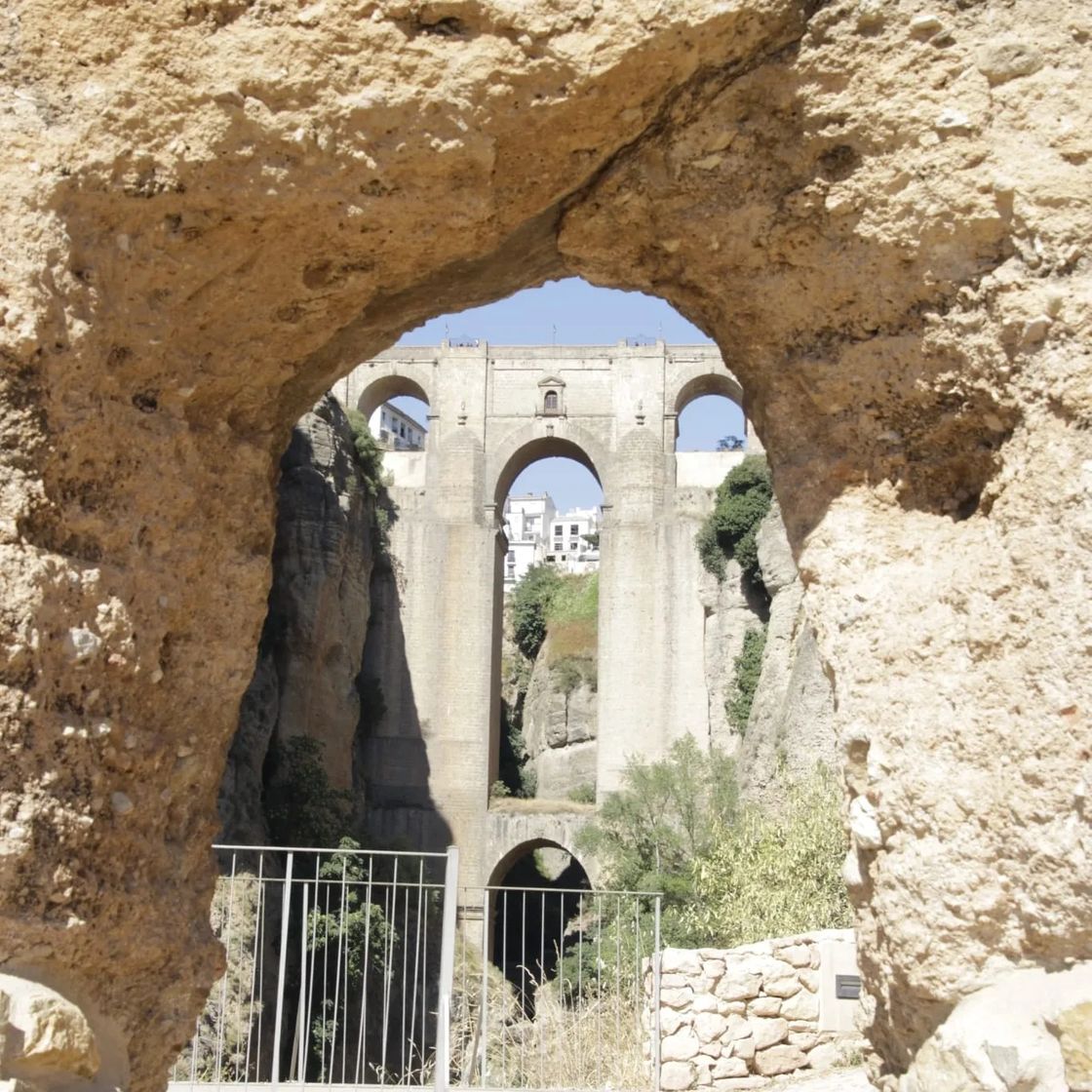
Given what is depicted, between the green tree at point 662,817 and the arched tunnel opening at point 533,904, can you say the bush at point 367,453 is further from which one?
the arched tunnel opening at point 533,904

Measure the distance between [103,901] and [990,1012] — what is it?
2.07 metres

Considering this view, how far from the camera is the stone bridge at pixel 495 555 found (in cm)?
2944

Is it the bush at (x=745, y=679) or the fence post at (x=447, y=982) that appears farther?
the bush at (x=745, y=679)

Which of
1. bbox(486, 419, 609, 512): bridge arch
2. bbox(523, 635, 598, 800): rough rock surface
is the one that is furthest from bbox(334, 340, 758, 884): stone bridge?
bbox(523, 635, 598, 800): rough rock surface

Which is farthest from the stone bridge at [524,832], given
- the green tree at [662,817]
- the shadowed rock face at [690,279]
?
the shadowed rock face at [690,279]

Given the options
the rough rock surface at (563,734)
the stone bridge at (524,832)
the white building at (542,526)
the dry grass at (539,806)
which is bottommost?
the stone bridge at (524,832)

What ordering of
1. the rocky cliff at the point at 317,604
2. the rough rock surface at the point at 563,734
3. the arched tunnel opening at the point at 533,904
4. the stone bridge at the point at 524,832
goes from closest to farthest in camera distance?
1. the arched tunnel opening at the point at 533,904
2. the rocky cliff at the point at 317,604
3. the stone bridge at the point at 524,832
4. the rough rock surface at the point at 563,734

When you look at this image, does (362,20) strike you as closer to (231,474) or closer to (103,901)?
(231,474)

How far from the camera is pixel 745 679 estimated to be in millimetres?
28781

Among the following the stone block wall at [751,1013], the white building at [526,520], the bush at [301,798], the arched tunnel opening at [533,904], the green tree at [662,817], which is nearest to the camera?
the stone block wall at [751,1013]

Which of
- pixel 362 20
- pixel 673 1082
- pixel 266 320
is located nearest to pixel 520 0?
pixel 362 20

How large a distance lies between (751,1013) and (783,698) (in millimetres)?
17518

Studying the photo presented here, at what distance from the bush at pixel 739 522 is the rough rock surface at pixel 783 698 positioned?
0.72m

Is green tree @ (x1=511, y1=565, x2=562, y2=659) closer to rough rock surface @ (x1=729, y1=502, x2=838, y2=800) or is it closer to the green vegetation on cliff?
the green vegetation on cliff
